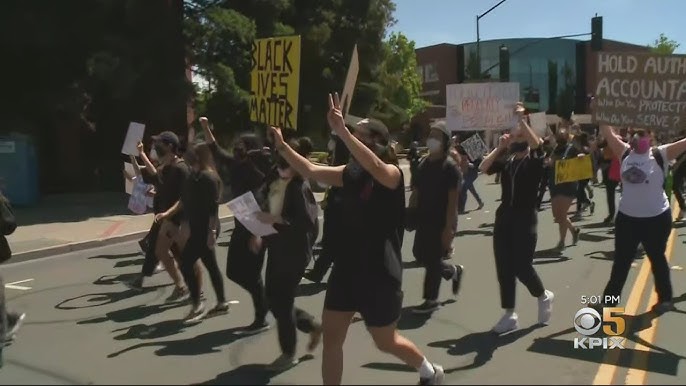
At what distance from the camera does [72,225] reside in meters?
14.0

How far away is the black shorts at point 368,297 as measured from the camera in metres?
3.98

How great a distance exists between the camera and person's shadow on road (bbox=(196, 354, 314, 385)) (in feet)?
16.0

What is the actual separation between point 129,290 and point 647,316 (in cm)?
516

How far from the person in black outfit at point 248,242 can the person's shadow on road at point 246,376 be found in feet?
3.09

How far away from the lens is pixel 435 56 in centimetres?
7531

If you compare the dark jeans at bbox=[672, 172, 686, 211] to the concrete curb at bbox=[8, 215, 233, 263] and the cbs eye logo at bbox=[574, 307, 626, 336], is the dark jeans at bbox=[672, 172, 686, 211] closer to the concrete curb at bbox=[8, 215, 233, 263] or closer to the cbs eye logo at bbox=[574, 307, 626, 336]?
the cbs eye logo at bbox=[574, 307, 626, 336]

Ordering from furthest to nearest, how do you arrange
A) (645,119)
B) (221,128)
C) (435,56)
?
(435,56)
(221,128)
(645,119)

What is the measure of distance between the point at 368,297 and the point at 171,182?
372 cm

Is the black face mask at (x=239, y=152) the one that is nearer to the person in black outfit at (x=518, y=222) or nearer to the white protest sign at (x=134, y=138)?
the white protest sign at (x=134, y=138)

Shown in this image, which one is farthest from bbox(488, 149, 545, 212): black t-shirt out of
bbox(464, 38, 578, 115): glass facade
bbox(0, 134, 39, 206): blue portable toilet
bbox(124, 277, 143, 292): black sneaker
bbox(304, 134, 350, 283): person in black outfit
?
bbox(464, 38, 578, 115): glass facade

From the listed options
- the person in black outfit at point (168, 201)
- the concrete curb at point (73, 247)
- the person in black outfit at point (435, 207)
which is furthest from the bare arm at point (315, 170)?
the concrete curb at point (73, 247)

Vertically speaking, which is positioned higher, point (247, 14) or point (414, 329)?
point (247, 14)

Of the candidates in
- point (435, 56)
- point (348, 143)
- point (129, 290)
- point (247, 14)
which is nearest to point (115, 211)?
point (247, 14)

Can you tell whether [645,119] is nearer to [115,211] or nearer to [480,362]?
[480,362]
